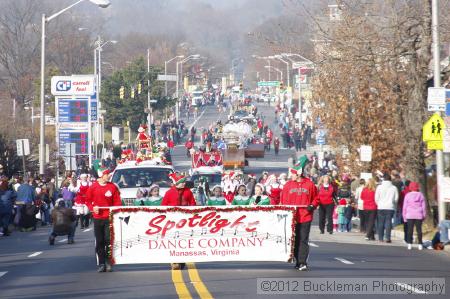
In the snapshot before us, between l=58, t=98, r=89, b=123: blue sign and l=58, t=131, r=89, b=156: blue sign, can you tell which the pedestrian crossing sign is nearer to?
l=58, t=131, r=89, b=156: blue sign

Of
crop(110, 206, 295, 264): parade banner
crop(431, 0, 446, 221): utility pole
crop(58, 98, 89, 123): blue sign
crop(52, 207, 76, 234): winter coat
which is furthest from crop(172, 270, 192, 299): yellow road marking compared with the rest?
crop(58, 98, 89, 123): blue sign

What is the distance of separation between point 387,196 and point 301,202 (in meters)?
9.94

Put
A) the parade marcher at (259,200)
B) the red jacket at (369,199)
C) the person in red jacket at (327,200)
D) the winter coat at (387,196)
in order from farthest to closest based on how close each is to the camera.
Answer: the person in red jacket at (327,200) < the red jacket at (369,199) < the winter coat at (387,196) < the parade marcher at (259,200)

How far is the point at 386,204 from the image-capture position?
32.0m

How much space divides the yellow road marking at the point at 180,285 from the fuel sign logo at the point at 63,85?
171 ft

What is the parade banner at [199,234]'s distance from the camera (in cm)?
2233

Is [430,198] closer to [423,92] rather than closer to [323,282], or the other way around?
[423,92]

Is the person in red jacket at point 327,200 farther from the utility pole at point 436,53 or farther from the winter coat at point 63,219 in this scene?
the winter coat at point 63,219

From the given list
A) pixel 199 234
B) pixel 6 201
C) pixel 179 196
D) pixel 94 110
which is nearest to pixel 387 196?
pixel 179 196

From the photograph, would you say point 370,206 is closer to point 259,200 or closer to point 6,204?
point 259,200

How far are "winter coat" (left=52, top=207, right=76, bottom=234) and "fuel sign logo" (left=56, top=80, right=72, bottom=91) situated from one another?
42.6 meters

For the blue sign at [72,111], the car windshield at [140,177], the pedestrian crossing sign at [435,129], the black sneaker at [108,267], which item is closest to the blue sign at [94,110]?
the blue sign at [72,111]

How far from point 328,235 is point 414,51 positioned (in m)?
5.73

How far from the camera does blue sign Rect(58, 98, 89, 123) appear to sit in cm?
6906
